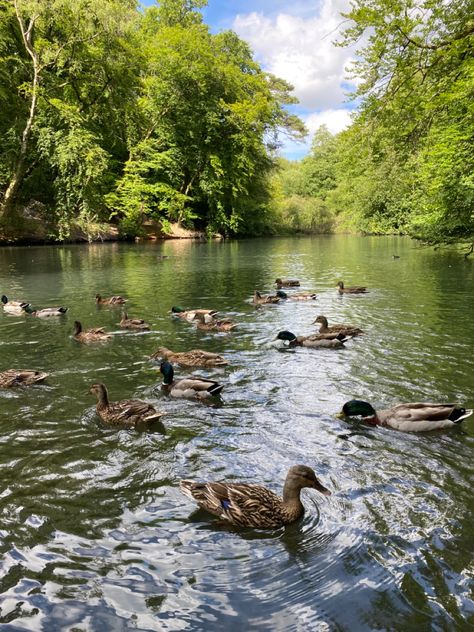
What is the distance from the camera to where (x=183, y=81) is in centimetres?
5000

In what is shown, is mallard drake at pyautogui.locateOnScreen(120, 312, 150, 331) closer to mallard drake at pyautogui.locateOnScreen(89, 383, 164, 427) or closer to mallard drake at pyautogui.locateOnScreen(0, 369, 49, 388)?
mallard drake at pyautogui.locateOnScreen(0, 369, 49, 388)

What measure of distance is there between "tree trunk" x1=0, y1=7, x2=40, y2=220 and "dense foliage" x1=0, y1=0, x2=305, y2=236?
0.10 m

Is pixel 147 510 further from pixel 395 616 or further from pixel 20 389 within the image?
pixel 20 389

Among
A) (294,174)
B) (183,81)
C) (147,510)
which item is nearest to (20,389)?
(147,510)

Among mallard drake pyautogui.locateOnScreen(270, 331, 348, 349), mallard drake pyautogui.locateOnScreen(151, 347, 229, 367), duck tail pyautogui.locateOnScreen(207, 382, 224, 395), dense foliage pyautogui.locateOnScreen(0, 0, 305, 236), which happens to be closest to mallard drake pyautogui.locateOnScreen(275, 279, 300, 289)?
mallard drake pyautogui.locateOnScreen(270, 331, 348, 349)

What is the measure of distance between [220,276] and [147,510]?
64.4 feet

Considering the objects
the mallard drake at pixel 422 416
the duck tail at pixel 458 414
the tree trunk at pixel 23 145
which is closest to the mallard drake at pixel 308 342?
the mallard drake at pixel 422 416

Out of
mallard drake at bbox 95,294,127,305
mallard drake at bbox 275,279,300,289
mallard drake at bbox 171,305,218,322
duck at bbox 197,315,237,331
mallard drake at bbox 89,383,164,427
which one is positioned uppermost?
mallard drake at bbox 275,279,300,289

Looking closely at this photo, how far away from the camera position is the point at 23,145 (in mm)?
34469

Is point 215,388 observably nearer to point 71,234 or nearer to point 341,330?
point 341,330

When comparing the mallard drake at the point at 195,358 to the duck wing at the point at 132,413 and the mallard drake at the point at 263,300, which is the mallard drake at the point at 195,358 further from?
the mallard drake at the point at 263,300

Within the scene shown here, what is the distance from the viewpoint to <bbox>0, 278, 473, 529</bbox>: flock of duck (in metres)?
4.83

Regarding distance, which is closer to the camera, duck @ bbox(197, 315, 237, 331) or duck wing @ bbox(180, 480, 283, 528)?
duck wing @ bbox(180, 480, 283, 528)

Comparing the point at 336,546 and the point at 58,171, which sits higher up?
the point at 58,171
